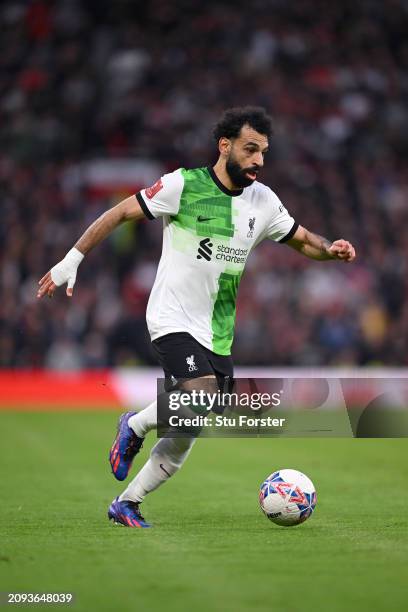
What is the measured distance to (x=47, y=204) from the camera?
2061 cm

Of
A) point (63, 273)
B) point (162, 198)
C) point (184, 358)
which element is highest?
point (162, 198)

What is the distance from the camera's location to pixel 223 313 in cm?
726

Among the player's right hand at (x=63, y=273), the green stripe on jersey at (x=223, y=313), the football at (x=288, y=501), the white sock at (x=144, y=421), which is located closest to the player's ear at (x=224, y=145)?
the green stripe on jersey at (x=223, y=313)

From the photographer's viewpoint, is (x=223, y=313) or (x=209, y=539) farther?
(x=223, y=313)

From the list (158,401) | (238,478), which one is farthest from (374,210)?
(158,401)

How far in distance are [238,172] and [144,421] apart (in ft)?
5.63

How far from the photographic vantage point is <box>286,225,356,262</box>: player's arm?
7.23 meters

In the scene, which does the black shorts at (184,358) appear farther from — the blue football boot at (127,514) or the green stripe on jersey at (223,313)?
the blue football boot at (127,514)

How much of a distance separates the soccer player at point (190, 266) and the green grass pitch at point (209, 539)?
0.54 m

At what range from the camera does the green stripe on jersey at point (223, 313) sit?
7.20 meters

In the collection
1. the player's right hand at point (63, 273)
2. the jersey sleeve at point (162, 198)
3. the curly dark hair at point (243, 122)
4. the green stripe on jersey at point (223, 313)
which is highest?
the curly dark hair at point (243, 122)

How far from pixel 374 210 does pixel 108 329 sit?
18.8 ft

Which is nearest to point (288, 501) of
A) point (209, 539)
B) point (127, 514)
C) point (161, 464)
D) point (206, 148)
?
point (209, 539)

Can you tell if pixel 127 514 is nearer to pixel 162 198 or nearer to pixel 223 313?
pixel 223 313
